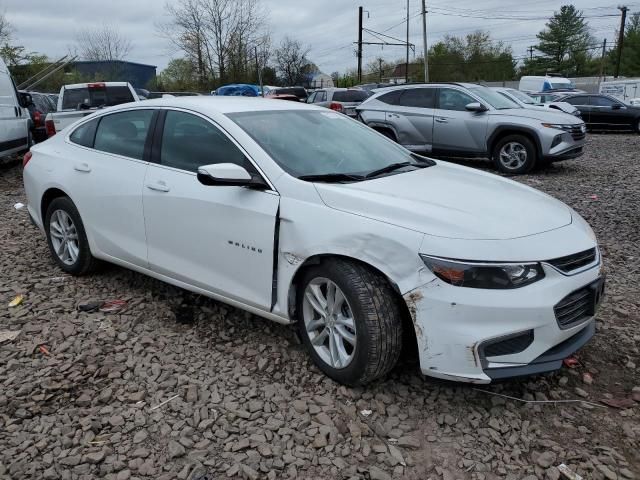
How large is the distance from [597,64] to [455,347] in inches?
3197

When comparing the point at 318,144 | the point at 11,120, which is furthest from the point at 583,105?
the point at 318,144

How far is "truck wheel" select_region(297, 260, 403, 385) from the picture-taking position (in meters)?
2.83

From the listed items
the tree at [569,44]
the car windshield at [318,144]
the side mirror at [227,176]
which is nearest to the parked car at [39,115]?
the car windshield at [318,144]

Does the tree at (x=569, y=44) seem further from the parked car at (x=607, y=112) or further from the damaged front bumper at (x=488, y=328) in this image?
the damaged front bumper at (x=488, y=328)

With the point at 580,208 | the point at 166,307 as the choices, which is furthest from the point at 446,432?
the point at 580,208

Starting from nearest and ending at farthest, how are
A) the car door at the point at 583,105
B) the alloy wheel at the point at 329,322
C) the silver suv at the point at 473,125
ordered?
1. the alloy wheel at the point at 329,322
2. the silver suv at the point at 473,125
3. the car door at the point at 583,105

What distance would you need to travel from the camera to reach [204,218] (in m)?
3.52

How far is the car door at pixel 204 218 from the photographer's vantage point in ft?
10.8

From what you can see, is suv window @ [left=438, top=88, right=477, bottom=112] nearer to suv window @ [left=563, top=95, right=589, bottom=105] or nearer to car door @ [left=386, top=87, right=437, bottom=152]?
car door @ [left=386, top=87, right=437, bottom=152]

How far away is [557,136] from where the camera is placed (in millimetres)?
9688

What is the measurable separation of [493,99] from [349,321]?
29.1 ft

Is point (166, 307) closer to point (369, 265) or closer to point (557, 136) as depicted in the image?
point (369, 265)

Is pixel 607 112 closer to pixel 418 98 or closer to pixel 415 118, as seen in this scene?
pixel 418 98

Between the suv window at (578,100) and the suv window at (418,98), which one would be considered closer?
the suv window at (418,98)
